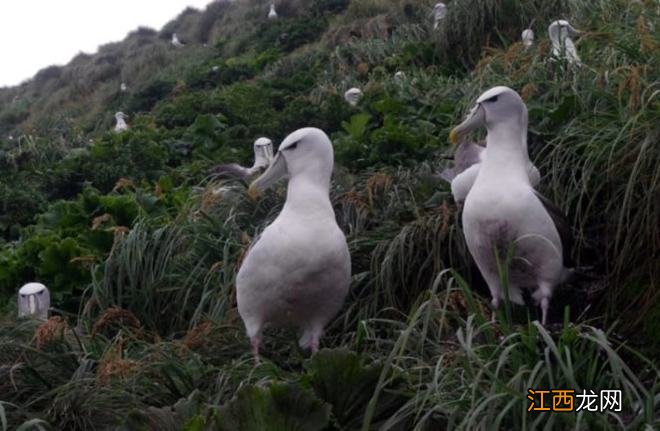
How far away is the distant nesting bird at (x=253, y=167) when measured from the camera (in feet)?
23.3

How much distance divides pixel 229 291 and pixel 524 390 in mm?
2314

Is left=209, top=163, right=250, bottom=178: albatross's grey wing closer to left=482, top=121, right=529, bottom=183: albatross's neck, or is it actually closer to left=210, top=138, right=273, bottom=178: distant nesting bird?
left=210, top=138, right=273, bottom=178: distant nesting bird

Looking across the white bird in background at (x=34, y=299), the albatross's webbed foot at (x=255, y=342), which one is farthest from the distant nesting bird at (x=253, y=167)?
the albatross's webbed foot at (x=255, y=342)

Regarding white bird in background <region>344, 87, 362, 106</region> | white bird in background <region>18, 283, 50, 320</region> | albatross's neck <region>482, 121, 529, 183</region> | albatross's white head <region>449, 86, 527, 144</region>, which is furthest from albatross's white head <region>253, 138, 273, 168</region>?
albatross's neck <region>482, 121, 529, 183</region>

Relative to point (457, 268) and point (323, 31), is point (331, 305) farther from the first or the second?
point (323, 31)

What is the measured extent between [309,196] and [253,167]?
3546mm

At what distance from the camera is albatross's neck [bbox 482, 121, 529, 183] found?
4121 millimetres

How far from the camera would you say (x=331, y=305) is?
171 inches

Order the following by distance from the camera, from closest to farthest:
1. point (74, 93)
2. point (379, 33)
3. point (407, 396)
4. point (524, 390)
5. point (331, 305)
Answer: point (524, 390) → point (407, 396) → point (331, 305) → point (379, 33) → point (74, 93)

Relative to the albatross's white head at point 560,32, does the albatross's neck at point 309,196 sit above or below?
below

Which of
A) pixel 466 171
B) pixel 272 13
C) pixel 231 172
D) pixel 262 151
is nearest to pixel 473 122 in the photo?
pixel 466 171

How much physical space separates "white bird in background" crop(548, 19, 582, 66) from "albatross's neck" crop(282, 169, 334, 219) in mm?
2189

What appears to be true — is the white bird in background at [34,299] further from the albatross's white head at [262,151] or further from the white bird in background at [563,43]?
the white bird in background at [563,43]

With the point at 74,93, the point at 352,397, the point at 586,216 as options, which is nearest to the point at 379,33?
the point at 586,216
